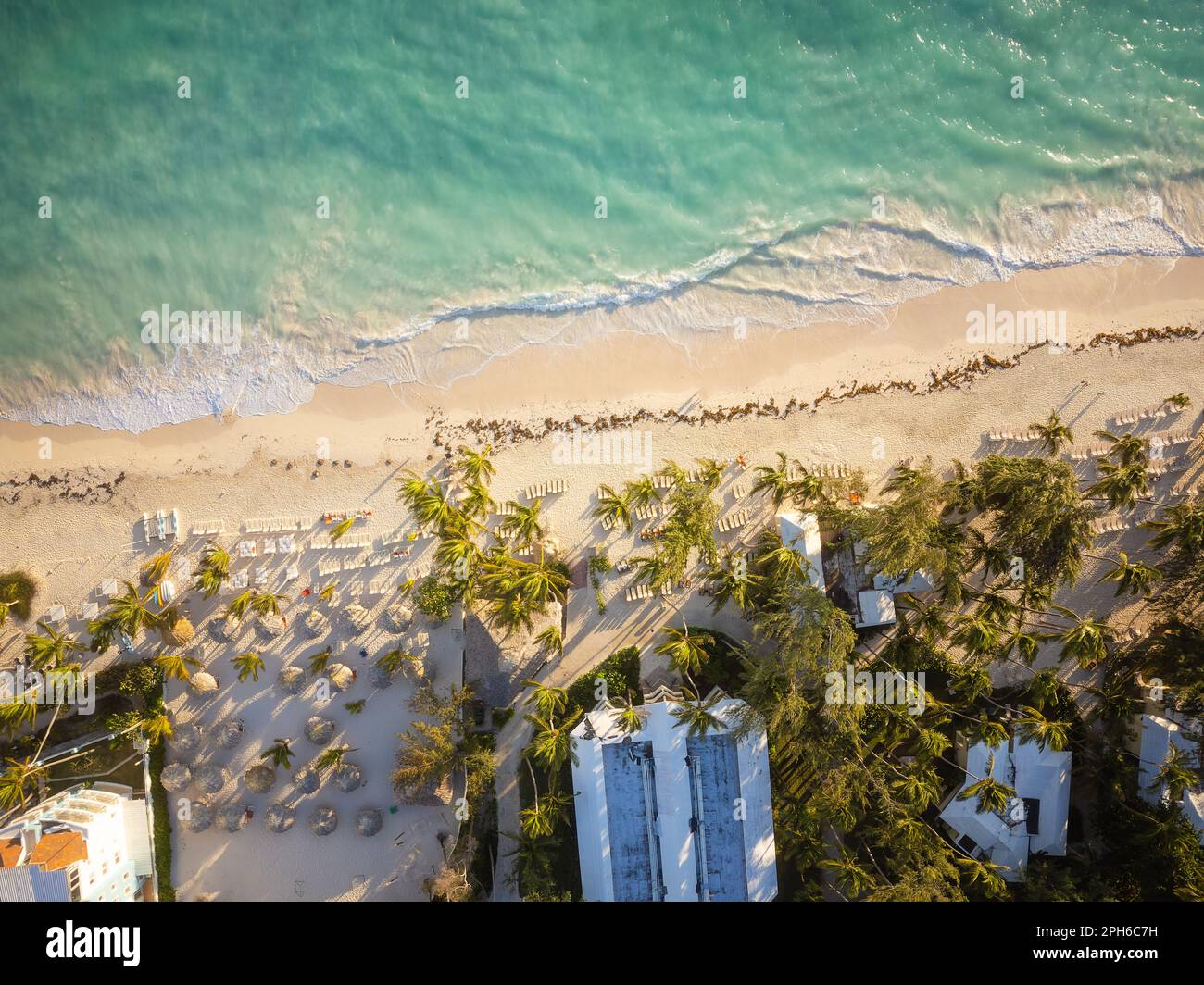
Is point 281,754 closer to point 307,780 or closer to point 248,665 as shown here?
point 307,780

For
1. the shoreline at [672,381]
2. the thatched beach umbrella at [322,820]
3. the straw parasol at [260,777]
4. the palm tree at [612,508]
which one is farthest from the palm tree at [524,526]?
the straw parasol at [260,777]

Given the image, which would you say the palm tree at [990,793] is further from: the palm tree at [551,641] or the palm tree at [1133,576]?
the palm tree at [551,641]

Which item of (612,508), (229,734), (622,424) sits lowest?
(229,734)

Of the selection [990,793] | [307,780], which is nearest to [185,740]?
[307,780]

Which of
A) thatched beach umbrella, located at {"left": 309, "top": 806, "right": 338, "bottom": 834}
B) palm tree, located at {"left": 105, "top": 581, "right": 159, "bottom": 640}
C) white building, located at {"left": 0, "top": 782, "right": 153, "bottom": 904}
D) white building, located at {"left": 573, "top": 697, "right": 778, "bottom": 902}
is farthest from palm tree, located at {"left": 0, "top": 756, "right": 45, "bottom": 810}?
white building, located at {"left": 573, "top": 697, "right": 778, "bottom": 902}

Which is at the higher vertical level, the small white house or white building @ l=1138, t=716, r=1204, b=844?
the small white house

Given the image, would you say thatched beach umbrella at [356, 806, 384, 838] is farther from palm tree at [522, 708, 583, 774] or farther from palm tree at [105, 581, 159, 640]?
palm tree at [105, 581, 159, 640]
